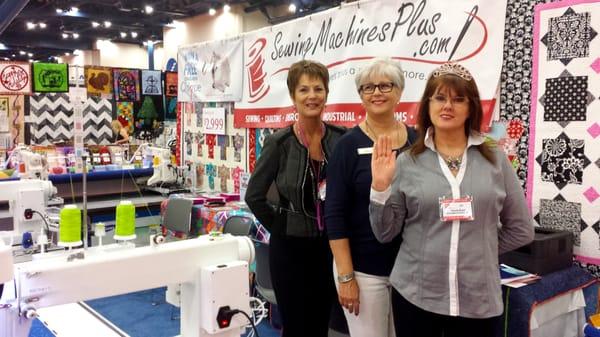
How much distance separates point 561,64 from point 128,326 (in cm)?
319

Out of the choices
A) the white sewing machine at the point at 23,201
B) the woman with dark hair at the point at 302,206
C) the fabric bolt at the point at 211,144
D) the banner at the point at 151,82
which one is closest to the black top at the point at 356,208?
the woman with dark hair at the point at 302,206

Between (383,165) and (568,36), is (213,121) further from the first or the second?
(383,165)

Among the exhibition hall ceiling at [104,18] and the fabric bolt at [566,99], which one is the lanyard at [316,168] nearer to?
the fabric bolt at [566,99]

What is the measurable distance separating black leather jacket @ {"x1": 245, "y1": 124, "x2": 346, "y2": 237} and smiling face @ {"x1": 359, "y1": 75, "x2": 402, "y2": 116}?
0.31 m

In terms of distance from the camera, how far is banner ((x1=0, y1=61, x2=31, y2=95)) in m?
6.45

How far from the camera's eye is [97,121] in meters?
8.60

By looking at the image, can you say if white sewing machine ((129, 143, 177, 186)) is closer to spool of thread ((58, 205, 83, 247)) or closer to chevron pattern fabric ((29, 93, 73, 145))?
chevron pattern fabric ((29, 93, 73, 145))

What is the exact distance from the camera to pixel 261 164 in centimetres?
204

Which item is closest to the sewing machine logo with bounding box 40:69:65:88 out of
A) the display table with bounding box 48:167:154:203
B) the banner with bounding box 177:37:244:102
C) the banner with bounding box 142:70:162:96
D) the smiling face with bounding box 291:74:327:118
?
the banner with bounding box 142:70:162:96

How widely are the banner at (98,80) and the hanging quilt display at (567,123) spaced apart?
6112mm

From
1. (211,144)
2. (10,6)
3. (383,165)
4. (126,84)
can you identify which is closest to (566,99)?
(383,165)

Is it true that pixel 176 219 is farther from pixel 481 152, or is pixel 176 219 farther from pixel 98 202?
pixel 481 152

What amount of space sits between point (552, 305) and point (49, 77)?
623 centimetres

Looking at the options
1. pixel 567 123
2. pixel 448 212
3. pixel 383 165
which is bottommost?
pixel 448 212
